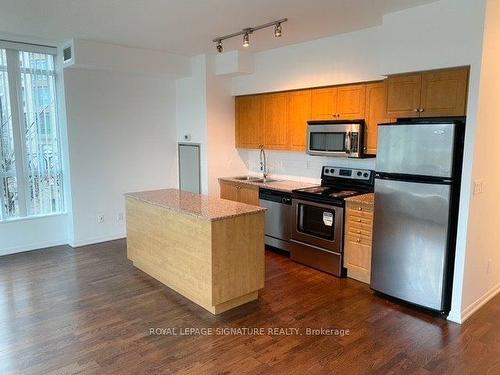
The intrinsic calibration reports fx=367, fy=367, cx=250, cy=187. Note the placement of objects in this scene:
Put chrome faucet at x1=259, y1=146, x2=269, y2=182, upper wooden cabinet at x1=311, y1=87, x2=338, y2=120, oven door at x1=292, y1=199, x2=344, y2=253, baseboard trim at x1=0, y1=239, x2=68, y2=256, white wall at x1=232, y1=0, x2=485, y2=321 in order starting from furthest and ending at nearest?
chrome faucet at x1=259, y1=146, x2=269, y2=182 → baseboard trim at x1=0, y1=239, x2=68, y2=256 → upper wooden cabinet at x1=311, y1=87, x2=338, y2=120 → oven door at x1=292, y1=199, x2=344, y2=253 → white wall at x1=232, y1=0, x2=485, y2=321

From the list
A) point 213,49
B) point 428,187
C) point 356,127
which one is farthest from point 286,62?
point 428,187

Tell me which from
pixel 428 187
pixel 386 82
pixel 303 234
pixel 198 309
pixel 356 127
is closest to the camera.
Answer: pixel 428 187

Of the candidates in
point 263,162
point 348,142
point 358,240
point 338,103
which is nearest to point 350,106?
point 338,103

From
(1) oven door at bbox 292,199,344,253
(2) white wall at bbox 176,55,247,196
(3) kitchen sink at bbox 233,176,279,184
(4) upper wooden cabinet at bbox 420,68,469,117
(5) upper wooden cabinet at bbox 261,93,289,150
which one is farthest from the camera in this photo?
(3) kitchen sink at bbox 233,176,279,184

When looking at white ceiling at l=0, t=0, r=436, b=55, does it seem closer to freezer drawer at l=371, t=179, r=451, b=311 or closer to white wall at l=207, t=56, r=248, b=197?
white wall at l=207, t=56, r=248, b=197

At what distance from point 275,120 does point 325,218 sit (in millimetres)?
1737

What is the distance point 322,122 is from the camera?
14.8ft

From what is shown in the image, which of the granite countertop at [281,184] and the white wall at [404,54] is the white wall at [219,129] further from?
the white wall at [404,54]

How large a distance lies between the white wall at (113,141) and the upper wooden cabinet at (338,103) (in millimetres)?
2531

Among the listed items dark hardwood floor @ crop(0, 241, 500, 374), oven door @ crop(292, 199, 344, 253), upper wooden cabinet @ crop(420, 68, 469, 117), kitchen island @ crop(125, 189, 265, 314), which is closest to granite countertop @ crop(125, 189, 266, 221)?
kitchen island @ crop(125, 189, 265, 314)

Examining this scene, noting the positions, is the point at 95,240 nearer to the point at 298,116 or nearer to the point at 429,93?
the point at 298,116

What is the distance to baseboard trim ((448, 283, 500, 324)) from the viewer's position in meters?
3.19

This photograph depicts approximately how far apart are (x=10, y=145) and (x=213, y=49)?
299 cm

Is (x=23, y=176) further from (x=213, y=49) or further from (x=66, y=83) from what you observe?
(x=213, y=49)
